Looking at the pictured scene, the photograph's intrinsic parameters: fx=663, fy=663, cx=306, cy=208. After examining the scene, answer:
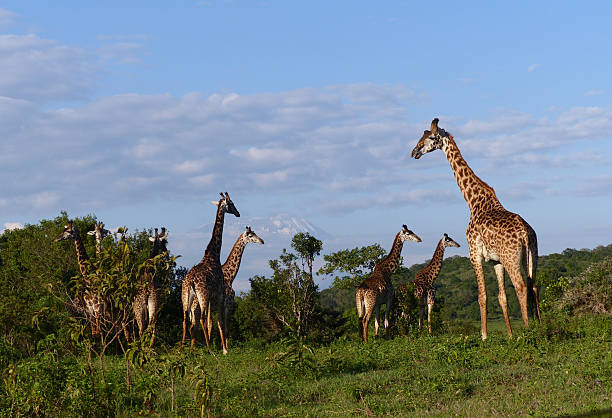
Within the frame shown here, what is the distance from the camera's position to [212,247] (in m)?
18.8

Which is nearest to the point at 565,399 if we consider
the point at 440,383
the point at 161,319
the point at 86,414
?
the point at 440,383

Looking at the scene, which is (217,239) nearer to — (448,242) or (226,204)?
(226,204)

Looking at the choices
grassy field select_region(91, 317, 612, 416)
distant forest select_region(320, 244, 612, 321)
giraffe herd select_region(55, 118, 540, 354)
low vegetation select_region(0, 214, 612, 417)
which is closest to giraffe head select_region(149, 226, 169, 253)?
giraffe herd select_region(55, 118, 540, 354)

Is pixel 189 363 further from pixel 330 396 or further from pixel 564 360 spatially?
pixel 564 360

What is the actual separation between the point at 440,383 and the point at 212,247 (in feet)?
31.9

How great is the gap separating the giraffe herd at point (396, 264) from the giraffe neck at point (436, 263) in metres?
0.03

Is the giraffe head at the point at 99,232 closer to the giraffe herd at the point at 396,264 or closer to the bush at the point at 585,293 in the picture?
the giraffe herd at the point at 396,264

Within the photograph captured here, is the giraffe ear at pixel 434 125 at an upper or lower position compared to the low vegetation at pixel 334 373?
upper

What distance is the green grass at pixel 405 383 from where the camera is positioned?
948 centimetres

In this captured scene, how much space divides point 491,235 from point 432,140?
381 centimetres

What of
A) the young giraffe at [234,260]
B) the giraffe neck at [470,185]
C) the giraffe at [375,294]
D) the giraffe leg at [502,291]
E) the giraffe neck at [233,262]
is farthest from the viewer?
the giraffe neck at [233,262]

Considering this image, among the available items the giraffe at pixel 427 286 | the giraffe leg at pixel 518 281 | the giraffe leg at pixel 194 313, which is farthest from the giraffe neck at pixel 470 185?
the giraffe leg at pixel 194 313

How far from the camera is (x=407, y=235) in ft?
71.2

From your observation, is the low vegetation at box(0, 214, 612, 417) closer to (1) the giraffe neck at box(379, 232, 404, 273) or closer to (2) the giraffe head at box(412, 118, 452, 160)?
(1) the giraffe neck at box(379, 232, 404, 273)
